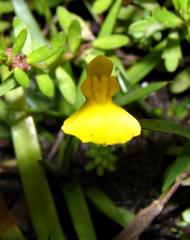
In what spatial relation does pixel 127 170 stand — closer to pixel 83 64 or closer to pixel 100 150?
pixel 100 150

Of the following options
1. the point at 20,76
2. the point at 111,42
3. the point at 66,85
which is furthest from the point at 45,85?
the point at 111,42

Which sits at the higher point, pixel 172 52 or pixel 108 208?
pixel 172 52

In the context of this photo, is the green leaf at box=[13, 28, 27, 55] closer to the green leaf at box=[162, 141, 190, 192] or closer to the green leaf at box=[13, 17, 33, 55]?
the green leaf at box=[13, 17, 33, 55]

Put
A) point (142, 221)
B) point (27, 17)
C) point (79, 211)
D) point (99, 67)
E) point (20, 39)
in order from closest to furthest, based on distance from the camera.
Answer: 1. point (99, 67)
2. point (20, 39)
3. point (142, 221)
4. point (79, 211)
5. point (27, 17)

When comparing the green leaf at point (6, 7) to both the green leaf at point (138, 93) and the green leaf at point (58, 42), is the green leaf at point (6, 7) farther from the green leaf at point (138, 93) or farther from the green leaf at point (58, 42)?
the green leaf at point (138, 93)

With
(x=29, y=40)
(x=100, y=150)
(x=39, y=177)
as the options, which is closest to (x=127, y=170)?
(x=100, y=150)

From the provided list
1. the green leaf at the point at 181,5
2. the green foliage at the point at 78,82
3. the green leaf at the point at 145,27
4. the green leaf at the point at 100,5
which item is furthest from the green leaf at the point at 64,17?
the green leaf at the point at 181,5

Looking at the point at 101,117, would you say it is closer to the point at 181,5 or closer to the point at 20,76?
the point at 20,76
